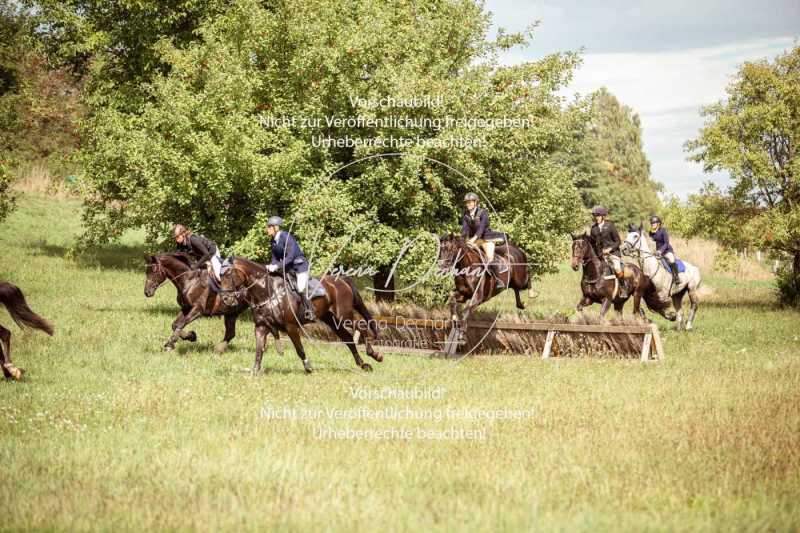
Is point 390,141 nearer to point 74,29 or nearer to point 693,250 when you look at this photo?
point 74,29

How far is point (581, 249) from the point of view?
21.6m

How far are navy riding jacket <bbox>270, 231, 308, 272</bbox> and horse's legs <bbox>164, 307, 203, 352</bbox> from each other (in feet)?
14.4

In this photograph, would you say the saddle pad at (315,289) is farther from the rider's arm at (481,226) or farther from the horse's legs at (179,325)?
the rider's arm at (481,226)

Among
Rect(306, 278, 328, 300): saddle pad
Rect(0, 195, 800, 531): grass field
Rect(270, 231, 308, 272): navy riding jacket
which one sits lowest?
Rect(0, 195, 800, 531): grass field

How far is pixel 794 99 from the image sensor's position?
96.7 feet

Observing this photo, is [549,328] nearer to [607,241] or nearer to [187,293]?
[607,241]

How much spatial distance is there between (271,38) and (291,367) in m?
12.9

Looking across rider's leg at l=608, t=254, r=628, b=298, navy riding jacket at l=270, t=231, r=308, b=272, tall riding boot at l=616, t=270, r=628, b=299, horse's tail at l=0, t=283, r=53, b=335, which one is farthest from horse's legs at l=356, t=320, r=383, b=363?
tall riding boot at l=616, t=270, r=628, b=299

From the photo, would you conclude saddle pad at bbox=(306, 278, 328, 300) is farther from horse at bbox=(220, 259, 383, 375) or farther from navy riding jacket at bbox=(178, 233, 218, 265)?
navy riding jacket at bbox=(178, 233, 218, 265)

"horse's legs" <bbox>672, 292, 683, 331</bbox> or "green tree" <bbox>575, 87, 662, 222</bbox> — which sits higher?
"green tree" <bbox>575, 87, 662, 222</bbox>

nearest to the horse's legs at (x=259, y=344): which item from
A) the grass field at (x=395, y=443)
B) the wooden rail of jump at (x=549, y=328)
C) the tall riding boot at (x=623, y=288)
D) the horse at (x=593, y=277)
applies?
the grass field at (x=395, y=443)

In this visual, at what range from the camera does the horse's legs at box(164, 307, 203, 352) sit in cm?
1873

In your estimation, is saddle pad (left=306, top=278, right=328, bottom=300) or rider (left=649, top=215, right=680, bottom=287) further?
rider (left=649, top=215, right=680, bottom=287)

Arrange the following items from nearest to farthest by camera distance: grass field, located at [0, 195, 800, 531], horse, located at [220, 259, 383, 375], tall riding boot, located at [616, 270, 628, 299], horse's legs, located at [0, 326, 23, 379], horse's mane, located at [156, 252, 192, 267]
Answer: grass field, located at [0, 195, 800, 531]
horse's legs, located at [0, 326, 23, 379]
horse, located at [220, 259, 383, 375]
horse's mane, located at [156, 252, 192, 267]
tall riding boot, located at [616, 270, 628, 299]
